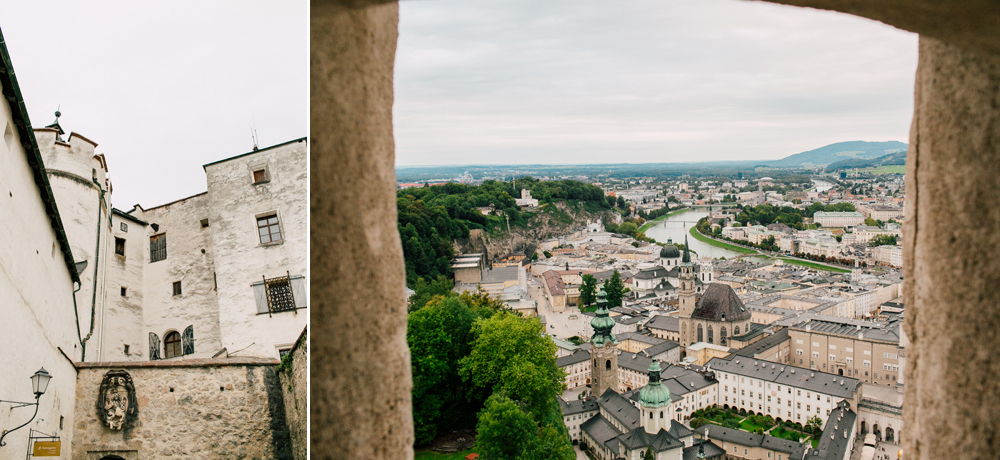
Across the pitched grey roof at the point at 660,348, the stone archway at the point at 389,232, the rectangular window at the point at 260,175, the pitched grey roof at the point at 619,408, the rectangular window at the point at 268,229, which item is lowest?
the pitched grey roof at the point at 660,348

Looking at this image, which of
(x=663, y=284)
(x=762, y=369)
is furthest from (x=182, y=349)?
(x=663, y=284)

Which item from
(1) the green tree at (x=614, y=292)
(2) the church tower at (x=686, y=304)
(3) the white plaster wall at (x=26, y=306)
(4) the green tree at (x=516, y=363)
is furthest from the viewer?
(1) the green tree at (x=614, y=292)

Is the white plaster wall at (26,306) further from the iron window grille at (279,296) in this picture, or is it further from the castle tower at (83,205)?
the castle tower at (83,205)

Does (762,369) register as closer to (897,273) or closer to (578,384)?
(578,384)

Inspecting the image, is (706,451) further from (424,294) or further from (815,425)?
(424,294)

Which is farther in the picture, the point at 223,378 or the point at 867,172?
the point at 867,172

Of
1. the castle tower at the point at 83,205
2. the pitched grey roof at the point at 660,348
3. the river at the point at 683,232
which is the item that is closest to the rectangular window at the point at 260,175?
the castle tower at the point at 83,205

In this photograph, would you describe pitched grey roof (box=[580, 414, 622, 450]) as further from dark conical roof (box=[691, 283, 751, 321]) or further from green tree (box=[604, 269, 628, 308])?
green tree (box=[604, 269, 628, 308])
